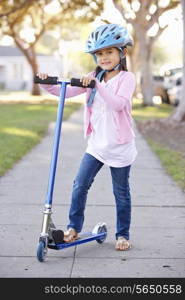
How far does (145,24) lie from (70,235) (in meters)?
21.5

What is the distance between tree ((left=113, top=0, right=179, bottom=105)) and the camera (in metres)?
25.8

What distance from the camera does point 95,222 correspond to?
20.7 feet

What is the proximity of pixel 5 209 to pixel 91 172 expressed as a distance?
1787mm

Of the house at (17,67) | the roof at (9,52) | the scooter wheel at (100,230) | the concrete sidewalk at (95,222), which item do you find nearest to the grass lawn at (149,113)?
the concrete sidewalk at (95,222)

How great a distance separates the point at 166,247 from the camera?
214 inches

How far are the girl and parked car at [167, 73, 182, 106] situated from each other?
2117 centimetres

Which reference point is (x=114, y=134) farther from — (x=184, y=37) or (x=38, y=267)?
(x=184, y=37)

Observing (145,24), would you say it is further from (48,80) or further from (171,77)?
(48,80)

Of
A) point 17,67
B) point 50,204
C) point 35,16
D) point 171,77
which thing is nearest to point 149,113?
point 171,77

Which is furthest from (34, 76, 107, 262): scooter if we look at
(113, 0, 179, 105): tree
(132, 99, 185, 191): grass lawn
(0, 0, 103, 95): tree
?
(0, 0, 103, 95): tree

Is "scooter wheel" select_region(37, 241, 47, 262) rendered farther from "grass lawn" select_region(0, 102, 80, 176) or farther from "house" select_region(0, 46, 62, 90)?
"house" select_region(0, 46, 62, 90)

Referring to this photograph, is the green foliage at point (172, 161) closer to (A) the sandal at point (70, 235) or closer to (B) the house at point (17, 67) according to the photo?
(A) the sandal at point (70, 235)

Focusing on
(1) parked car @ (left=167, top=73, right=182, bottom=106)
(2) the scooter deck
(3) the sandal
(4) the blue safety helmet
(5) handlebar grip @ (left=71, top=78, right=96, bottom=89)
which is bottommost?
(1) parked car @ (left=167, top=73, right=182, bottom=106)

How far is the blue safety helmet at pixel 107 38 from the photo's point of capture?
5086mm
